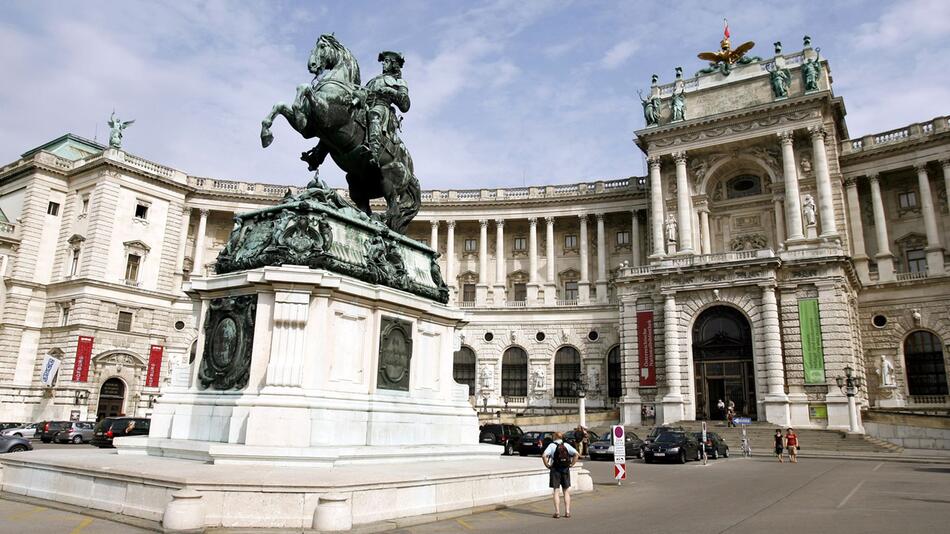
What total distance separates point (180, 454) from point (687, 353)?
120 ft

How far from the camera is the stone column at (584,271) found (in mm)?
55809

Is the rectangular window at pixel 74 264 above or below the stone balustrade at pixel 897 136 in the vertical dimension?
below

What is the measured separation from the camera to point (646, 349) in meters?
44.4

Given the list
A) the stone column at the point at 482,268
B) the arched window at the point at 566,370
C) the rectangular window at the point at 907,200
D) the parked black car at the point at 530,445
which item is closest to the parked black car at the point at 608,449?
the parked black car at the point at 530,445

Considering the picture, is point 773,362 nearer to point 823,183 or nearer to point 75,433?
point 823,183

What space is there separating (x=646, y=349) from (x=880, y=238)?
1925 cm

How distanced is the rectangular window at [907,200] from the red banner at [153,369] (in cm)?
5528

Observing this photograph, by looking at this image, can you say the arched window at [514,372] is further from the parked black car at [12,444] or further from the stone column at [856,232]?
the parked black car at [12,444]

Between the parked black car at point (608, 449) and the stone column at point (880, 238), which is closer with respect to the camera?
the parked black car at point (608, 449)

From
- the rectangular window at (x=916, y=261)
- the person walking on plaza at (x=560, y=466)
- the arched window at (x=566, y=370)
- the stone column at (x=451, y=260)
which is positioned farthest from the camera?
the stone column at (x=451, y=260)

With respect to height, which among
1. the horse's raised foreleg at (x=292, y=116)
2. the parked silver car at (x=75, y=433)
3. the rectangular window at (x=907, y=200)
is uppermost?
the rectangular window at (x=907, y=200)

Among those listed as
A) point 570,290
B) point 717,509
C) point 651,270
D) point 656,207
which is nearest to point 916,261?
point 656,207

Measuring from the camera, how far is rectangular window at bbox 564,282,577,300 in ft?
190

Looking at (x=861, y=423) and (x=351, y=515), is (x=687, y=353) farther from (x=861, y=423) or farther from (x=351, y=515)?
(x=351, y=515)
